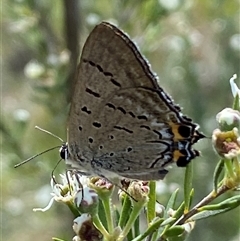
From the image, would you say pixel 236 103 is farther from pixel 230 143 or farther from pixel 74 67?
pixel 74 67

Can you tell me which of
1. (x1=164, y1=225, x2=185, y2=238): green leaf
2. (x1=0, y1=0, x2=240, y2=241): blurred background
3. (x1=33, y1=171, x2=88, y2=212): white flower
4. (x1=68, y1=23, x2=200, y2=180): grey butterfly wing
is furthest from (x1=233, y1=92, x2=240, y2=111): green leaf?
(x1=0, y1=0, x2=240, y2=241): blurred background

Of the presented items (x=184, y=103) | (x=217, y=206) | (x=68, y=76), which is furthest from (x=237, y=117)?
(x=184, y=103)

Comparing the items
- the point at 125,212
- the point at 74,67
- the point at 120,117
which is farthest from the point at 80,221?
the point at 74,67

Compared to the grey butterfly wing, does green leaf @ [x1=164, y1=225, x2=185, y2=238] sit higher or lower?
lower

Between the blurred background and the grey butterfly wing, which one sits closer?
the grey butterfly wing

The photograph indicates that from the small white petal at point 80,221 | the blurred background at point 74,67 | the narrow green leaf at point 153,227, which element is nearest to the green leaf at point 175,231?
the narrow green leaf at point 153,227

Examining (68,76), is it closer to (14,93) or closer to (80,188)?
(80,188)

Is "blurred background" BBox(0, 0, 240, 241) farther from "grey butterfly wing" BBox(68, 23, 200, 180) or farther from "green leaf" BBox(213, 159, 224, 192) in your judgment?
"green leaf" BBox(213, 159, 224, 192)
